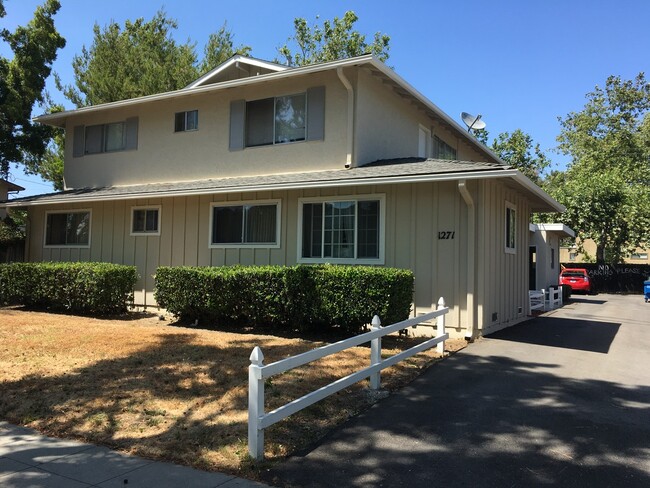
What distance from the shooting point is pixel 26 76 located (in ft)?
67.2

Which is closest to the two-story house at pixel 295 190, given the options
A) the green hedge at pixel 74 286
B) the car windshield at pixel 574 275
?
the green hedge at pixel 74 286

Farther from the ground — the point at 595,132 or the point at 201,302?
the point at 595,132

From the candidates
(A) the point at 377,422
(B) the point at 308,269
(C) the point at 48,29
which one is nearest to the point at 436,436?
(A) the point at 377,422

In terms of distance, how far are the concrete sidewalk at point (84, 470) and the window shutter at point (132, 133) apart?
12.0m

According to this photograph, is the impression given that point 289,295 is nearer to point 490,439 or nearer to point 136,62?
point 490,439

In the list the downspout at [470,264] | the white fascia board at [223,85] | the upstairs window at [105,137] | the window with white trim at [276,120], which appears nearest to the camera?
the downspout at [470,264]

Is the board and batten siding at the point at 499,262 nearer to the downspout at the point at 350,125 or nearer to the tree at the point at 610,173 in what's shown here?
the downspout at the point at 350,125

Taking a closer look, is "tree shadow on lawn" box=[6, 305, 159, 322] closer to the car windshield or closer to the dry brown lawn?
the dry brown lawn

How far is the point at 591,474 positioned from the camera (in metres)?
4.10

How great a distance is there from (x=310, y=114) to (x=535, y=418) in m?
8.92

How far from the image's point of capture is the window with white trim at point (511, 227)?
39.1ft

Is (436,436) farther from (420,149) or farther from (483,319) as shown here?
(420,149)

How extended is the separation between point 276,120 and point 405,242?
510cm

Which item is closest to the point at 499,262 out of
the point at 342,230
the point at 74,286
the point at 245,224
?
the point at 342,230
